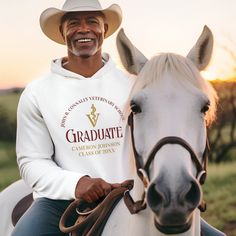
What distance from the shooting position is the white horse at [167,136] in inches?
80.9

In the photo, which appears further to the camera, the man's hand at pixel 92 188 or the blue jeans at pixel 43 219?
the blue jeans at pixel 43 219

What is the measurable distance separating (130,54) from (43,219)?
0.92 m

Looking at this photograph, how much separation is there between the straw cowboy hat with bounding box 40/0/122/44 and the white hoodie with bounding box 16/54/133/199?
38 centimetres

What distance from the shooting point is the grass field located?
11.9 meters

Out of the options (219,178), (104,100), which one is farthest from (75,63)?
(219,178)

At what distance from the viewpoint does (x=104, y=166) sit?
117 inches

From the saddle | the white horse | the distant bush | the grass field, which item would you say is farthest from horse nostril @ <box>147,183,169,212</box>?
the distant bush

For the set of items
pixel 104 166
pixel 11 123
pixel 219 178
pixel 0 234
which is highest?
pixel 104 166

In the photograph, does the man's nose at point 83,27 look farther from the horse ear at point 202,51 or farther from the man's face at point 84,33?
the horse ear at point 202,51

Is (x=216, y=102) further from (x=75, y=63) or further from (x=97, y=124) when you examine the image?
(x=75, y=63)

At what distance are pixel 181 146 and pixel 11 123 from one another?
34.1 feet

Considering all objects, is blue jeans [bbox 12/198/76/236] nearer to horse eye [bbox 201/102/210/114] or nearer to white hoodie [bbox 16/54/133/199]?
white hoodie [bbox 16/54/133/199]

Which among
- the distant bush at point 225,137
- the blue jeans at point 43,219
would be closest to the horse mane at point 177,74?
the blue jeans at point 43,219

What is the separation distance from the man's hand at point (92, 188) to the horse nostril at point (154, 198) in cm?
63
